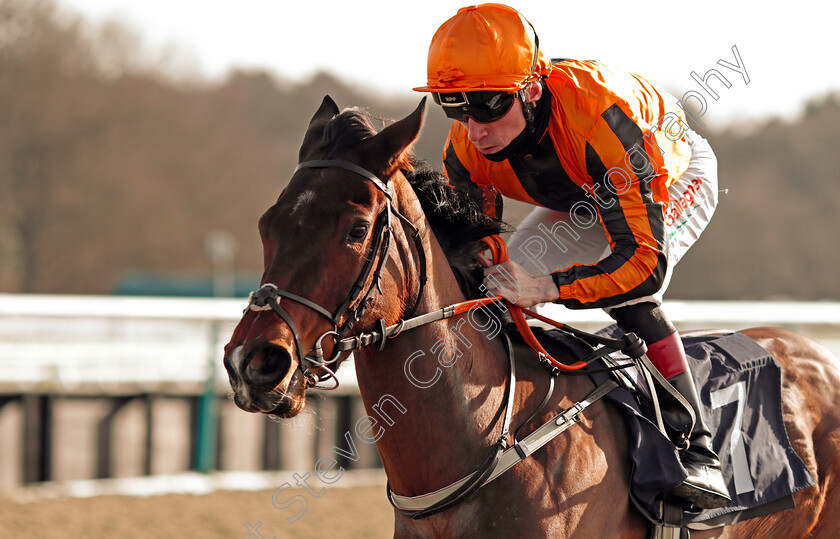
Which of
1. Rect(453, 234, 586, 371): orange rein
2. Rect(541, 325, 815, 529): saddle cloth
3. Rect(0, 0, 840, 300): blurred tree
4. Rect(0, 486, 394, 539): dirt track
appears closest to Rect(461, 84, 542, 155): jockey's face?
Rect(453, 234, 586, 371): orange rein

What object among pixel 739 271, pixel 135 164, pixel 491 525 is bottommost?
pixel 739 271

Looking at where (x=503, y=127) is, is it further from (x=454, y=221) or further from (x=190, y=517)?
(x=190, y=517)

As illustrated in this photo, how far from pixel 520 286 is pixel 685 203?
2.93 feet

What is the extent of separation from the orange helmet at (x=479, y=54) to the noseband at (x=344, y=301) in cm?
43

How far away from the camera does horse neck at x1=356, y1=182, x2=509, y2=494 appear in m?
2.32

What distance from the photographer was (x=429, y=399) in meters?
2.35

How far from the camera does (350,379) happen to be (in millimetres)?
7164

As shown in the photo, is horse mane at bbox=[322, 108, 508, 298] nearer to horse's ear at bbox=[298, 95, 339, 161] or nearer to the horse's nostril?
horse's ear at bbox=[298, 95, 339, 161]

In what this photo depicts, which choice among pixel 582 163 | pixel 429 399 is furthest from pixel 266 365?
pixel 582 163

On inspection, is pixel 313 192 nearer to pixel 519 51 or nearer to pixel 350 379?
pixel 519 51

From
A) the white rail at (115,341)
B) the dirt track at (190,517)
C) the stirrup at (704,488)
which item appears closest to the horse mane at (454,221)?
the stirrup at (704,488)

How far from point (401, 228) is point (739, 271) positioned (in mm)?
28136

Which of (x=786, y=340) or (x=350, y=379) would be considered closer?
(x=786, y=340)

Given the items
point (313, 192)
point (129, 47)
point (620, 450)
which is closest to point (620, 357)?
point (620, 450)
